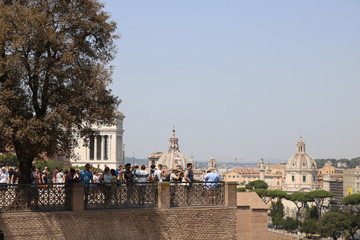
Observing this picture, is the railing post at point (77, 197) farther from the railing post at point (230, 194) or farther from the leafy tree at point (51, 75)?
the railing post at point (230, 194)

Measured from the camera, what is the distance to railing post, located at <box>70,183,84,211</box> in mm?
19094

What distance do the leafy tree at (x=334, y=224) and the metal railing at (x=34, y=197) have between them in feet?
275

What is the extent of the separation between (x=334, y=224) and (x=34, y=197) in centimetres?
8507

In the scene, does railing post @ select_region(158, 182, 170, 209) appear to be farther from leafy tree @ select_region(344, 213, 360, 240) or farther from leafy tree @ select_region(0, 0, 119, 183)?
leafy tree @ select_region(344, 213, 360, 240)

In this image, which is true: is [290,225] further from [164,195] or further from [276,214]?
[164,195]

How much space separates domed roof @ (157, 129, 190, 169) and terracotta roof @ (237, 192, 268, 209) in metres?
82.3

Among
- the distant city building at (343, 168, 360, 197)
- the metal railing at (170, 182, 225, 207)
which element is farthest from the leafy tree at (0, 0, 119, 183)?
the distant city building at (343, 168, 360, 197)

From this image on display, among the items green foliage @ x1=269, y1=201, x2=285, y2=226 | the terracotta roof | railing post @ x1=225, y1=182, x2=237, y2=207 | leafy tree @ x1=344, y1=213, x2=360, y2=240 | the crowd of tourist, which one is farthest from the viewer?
green foliage @ x1=269, y1=201, x2=285, y2=226

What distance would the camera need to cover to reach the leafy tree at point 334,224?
9856cm

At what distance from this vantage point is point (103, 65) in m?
20.5

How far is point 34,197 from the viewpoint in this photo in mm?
18719

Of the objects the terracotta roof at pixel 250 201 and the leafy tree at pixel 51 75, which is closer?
the leafy tree at pixel 51 75

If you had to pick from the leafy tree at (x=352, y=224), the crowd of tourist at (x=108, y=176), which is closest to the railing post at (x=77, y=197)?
the crowd of tourist at (x=108, y=176)

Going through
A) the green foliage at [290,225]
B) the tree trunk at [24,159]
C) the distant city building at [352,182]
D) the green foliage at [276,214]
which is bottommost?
the green foliage at [290,225]
